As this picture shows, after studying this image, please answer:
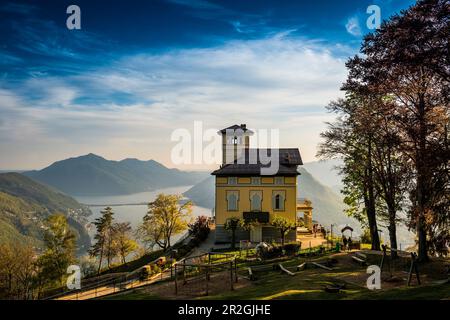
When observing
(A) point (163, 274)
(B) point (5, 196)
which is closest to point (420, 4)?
(A) point (163, 274)

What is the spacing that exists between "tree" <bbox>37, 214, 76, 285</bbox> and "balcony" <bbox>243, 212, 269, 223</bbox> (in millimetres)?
24822

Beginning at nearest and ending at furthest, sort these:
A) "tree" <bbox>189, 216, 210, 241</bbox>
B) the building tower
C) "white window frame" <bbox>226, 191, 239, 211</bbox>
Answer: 1. "white window frame" <bbox>226, 191, 239, 211</bbox>
2. "tree" <bbox>189, 216, 210, 241</bbox>
3. the building tower

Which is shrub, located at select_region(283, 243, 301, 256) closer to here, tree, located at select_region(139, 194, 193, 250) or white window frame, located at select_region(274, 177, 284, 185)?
white window frame, located at select_region(274, 177, 284, 185)

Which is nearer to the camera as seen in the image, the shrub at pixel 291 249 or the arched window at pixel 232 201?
the shrub at pixel 291 249

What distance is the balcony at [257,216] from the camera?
3718 centimetres

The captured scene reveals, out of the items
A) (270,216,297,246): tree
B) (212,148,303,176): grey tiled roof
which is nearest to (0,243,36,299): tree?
(212,148,303,176): grey tiled roof

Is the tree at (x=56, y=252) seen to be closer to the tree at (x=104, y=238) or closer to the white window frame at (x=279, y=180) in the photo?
the tree at (x=104, y=238)

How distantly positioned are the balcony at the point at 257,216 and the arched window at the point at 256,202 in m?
0.66

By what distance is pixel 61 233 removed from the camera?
48.2 m

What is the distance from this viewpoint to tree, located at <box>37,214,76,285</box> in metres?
45.8

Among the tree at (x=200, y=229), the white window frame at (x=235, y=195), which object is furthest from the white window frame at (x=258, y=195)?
the tree at (x=200, y=229)
